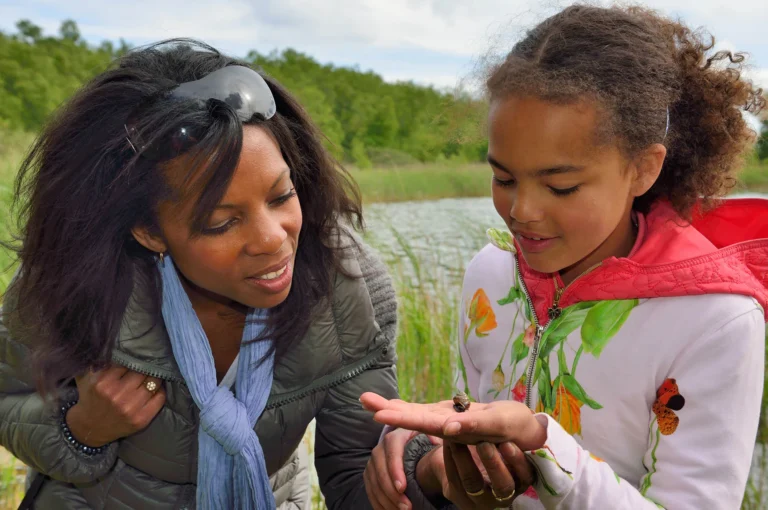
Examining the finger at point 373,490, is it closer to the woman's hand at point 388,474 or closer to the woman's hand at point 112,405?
the woman's hand at point 388,474

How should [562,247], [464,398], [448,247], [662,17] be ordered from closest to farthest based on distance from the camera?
1. [464,398]
2. [562,247]
3. [662,17]
4. [448,247]

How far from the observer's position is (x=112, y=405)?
6.00ft

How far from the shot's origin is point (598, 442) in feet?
5.39

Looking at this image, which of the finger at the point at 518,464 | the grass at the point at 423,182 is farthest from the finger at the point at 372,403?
the grass at the point at 423,182

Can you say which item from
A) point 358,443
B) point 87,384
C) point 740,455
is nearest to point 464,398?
point 740,455

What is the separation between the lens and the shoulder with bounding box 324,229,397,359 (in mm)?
1955

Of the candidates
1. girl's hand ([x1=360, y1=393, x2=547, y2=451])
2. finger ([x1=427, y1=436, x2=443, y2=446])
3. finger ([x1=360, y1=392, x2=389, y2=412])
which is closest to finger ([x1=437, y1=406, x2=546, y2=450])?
girl's hand ([x1=360, y1=393, x2=547, y2=451])

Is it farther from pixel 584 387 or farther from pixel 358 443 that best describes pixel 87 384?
pixel 584 387

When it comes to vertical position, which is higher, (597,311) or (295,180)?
(295,180)

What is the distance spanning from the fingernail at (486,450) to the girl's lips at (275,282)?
652 millimetres

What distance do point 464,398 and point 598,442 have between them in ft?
1.44

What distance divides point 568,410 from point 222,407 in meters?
0.86

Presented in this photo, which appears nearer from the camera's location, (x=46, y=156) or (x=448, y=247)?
(x=46, y=156)

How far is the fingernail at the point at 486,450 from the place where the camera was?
4.54 ft
